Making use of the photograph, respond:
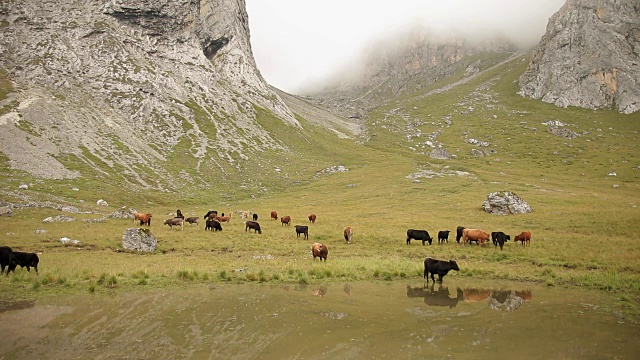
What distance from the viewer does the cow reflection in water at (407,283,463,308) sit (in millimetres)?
18922

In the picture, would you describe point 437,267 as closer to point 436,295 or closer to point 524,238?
point 436,295

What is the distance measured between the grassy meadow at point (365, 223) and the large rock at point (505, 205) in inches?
72.2

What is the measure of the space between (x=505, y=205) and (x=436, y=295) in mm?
42611

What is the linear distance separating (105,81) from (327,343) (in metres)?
122

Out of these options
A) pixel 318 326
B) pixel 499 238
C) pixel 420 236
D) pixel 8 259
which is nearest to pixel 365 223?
pixel 420 236

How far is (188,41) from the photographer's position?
146 metres

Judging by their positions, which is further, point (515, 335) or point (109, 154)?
point (109, 154)

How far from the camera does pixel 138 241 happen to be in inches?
1330

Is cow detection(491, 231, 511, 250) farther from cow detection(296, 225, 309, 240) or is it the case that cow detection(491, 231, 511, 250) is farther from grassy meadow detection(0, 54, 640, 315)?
cow detection(296, 225, 309, 240)

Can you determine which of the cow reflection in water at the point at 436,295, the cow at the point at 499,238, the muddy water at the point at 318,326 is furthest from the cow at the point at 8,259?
the cow at the point at 499,238

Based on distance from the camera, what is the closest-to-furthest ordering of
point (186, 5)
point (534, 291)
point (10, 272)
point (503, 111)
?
point (534, 291) → point (10, 272) → point (186, 5) → point (503, 111)

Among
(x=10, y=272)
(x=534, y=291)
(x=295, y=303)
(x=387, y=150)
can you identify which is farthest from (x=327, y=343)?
(x=387, y=150)

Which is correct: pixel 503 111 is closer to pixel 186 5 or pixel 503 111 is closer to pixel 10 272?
pixel 186 5

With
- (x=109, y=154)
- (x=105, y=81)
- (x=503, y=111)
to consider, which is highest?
(x=503, y=111)
